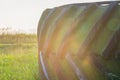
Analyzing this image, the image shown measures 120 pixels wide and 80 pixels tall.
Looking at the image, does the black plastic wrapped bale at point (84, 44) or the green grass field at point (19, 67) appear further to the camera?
the green grass field at point (19, 67)

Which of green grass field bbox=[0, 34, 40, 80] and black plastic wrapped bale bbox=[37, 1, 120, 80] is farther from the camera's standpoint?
green grass field bbox=[0, 34, 40, 80]

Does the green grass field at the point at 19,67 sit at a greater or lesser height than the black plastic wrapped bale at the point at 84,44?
lesser

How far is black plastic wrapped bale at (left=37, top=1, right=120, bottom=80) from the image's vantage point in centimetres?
438

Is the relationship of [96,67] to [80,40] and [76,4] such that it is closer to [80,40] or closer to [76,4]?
[80,40]

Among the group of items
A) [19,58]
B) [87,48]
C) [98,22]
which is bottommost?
[19,58]

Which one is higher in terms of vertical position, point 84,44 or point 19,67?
point 84,44

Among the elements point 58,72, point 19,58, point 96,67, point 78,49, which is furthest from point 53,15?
point 19,58

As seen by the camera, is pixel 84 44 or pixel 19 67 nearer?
pixel 84 44

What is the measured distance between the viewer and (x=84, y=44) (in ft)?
15.8

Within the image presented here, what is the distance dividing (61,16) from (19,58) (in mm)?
9822

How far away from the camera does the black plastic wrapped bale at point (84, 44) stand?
438cm

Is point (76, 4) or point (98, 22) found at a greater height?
point (98, 22)

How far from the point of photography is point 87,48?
4746 millimetres

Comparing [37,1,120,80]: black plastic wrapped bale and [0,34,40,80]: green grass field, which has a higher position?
[37,1,120,80]: black plastic wrapped bale
